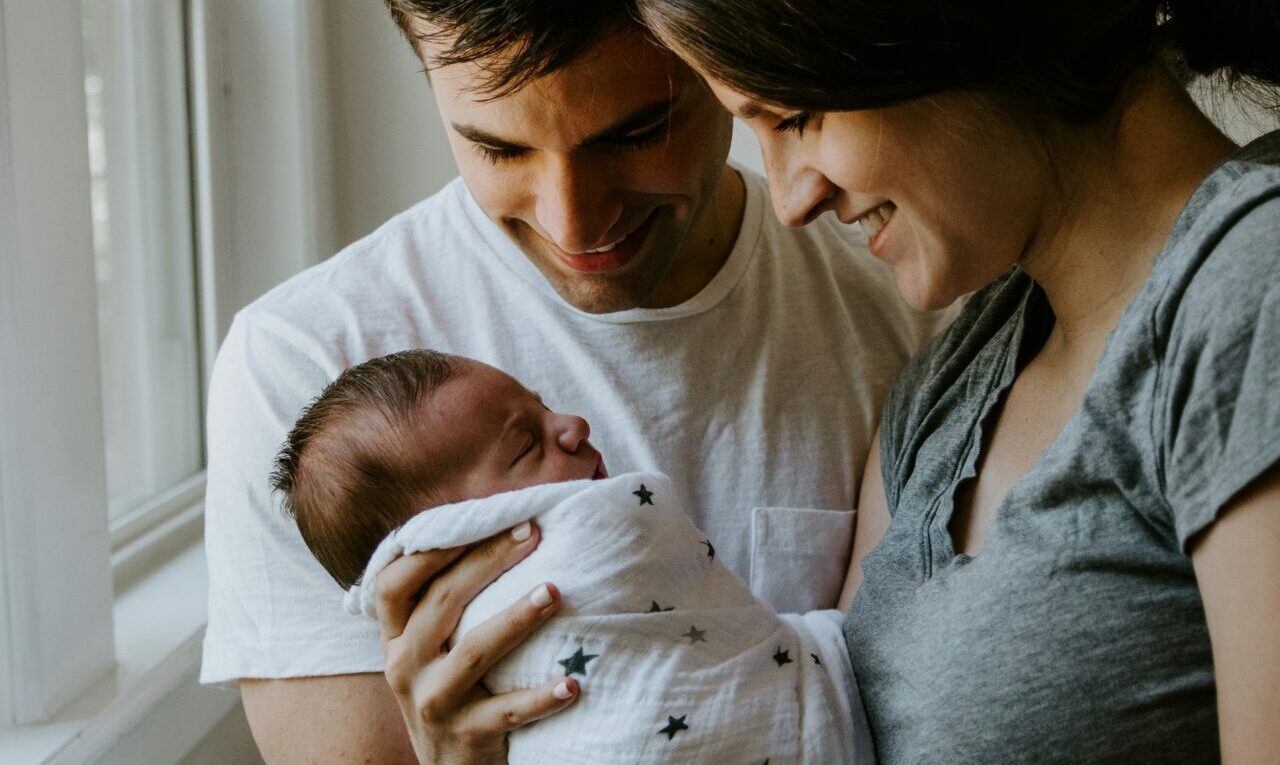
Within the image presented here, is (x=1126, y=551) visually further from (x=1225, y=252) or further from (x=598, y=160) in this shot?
(x=598, y=160)

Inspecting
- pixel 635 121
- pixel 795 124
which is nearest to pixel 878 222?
pixel 795 124

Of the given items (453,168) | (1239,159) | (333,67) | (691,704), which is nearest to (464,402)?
A: (691,704)

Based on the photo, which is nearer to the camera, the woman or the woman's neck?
the woman

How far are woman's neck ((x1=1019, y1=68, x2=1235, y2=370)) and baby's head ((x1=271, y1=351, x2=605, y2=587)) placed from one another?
1.81 feet

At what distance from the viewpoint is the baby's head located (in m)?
1.21

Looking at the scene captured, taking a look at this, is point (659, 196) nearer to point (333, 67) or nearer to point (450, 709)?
point (450, 709)

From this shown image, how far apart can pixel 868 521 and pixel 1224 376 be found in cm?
68

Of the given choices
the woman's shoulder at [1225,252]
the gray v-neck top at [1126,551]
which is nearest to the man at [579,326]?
the gray v-neck top at [1126,551]

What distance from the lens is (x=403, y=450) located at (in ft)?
3.94

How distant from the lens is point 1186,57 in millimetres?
1063

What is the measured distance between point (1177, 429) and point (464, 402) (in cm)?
70

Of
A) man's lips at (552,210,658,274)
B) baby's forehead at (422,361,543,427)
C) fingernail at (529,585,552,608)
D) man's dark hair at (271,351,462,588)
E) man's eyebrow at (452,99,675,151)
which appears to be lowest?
fingernail at (529,585,552,608)

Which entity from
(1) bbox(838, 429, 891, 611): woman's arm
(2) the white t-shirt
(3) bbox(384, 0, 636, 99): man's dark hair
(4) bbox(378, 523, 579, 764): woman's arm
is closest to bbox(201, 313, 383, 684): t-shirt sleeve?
(2) the white t-shirt

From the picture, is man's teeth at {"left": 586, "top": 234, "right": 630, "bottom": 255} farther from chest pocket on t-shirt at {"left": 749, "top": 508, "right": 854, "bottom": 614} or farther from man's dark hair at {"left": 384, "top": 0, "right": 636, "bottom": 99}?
chest pocket on t-shirt at {"left": 749, "top": 508, "right": 854, "bottom": 614}
